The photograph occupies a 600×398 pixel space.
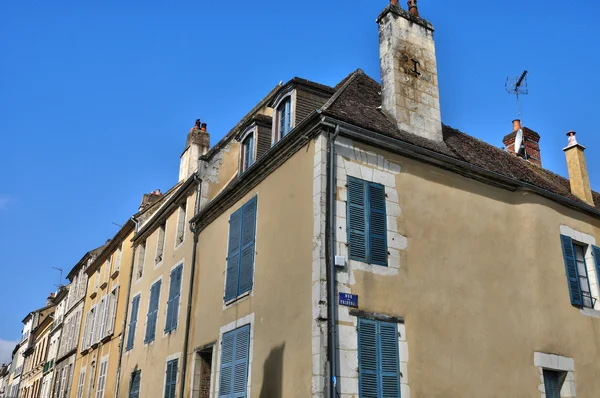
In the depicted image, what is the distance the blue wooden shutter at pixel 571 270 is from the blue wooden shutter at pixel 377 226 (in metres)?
4.34

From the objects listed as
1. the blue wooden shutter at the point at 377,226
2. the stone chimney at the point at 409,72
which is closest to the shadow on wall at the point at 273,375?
the blue wooden shutter at the point at 377,226

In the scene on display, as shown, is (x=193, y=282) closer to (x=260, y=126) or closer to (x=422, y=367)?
(x=260, y=126)

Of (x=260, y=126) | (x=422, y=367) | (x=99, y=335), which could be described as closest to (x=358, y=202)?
(x=422, y=367)

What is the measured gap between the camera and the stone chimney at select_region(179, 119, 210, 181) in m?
18.3

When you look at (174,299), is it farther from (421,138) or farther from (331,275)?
(421,138)

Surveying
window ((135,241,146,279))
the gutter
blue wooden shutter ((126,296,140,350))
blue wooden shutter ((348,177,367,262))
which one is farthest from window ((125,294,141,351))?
the gutter

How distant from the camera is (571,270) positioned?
11.3 metres

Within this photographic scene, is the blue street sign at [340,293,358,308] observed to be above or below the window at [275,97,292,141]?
below

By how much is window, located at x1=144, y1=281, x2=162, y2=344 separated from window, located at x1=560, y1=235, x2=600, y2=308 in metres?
9.47

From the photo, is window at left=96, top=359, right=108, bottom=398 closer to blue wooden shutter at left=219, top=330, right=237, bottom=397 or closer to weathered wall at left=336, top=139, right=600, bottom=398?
blue wooden shutter at left=219, top=330, right=237, bottom=397

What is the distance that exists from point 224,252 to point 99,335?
1019 centimetres

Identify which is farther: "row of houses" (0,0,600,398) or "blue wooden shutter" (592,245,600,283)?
"blue wooden shutter" (592,245,600,283)

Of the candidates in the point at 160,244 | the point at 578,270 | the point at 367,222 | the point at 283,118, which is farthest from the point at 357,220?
the point at 160,244

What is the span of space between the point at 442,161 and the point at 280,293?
3610 millimetres
